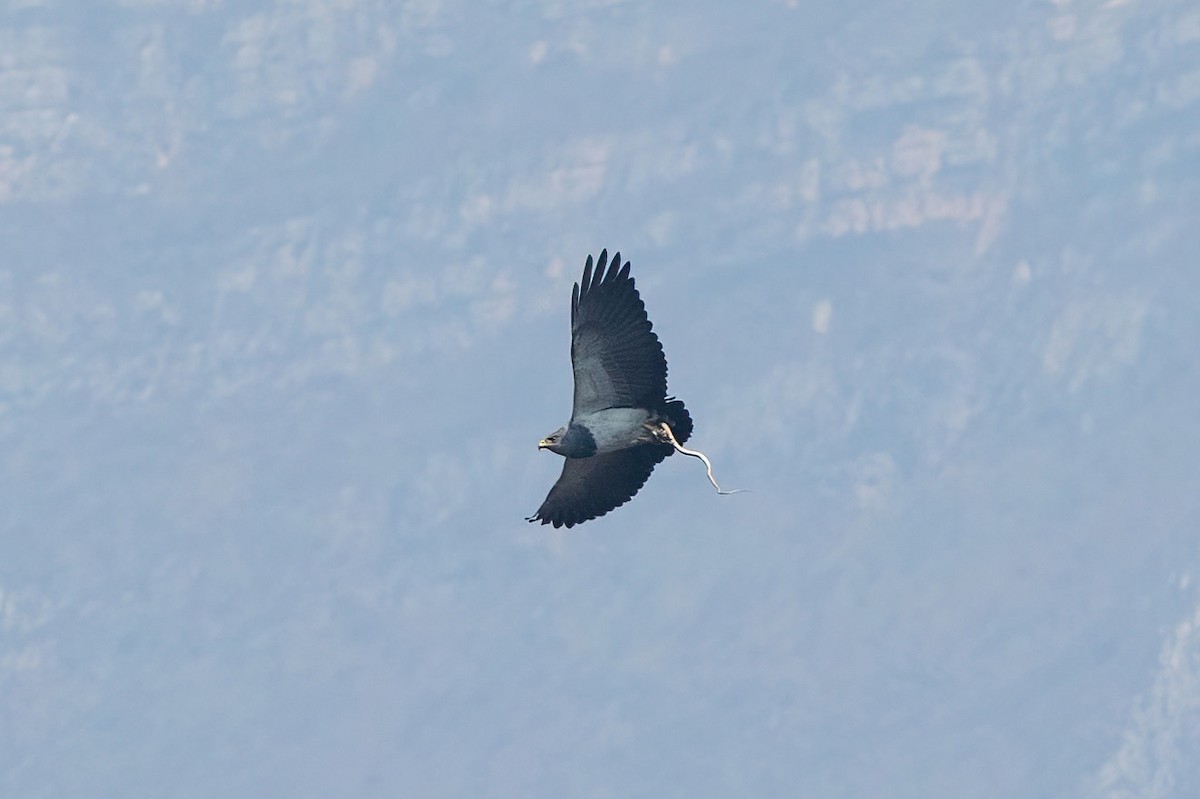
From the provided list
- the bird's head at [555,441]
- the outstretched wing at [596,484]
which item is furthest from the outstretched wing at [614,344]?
the outstretched wing at [596,484]

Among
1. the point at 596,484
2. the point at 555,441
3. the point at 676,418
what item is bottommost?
the point at 676,418

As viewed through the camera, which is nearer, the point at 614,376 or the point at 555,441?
the point at 614,376

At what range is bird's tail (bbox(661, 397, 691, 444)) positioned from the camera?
4959 centimetres

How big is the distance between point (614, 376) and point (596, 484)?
3.77m

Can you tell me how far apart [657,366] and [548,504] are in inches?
200

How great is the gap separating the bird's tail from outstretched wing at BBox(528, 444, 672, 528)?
6.78 ft

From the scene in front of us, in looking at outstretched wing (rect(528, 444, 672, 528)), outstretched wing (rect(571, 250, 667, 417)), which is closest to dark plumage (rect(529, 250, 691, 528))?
outstretched wing (rect(571, 250, 667, 417))

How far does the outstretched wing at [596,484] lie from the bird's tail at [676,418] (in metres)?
2.07

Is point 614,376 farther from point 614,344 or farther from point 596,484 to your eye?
point 596,484

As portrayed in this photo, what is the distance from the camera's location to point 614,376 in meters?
49.5

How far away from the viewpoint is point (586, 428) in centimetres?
4997

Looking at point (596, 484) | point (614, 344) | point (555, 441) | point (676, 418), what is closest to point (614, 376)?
point (614, 344)

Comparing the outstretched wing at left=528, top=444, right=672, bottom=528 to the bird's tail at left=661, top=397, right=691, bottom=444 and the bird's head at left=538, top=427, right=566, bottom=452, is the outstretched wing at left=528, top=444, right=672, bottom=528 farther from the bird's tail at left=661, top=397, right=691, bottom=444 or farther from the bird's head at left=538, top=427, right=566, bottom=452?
the bird's tail at left=661, top=397, right=691, bottom=444

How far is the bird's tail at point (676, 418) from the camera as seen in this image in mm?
49594
